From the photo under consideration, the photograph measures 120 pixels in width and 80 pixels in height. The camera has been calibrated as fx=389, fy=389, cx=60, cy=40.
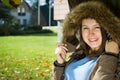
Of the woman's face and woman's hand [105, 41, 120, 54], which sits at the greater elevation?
the woman's face

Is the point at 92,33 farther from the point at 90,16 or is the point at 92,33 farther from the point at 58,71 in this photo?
the point at 58,71

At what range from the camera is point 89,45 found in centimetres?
263

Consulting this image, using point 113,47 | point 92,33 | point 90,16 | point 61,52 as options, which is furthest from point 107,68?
point 61,52

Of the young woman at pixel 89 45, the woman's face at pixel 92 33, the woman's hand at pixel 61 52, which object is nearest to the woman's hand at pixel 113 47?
the young woman at pixel 89 45

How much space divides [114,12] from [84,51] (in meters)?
0.39

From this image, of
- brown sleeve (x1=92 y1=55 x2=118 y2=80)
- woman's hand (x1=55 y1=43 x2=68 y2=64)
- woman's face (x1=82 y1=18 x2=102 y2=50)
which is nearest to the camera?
brown sleeve (x1=92 y1=55 x2=118 y2=80)

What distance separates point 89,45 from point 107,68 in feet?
0.98

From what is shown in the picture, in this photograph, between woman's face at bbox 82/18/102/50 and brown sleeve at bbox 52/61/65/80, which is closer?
woman's face at bbox 82/18/102/50

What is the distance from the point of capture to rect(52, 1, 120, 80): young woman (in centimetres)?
240

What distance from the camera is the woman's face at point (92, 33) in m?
2.52

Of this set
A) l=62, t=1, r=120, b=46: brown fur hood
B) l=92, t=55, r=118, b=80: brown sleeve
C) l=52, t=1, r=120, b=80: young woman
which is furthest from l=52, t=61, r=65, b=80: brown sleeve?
l=92, t=55, r=118, b=80: brown sleeve

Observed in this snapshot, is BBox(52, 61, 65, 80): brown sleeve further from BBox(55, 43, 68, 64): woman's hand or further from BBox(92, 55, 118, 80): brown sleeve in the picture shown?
BBox(92, 55, 118, 80): brown sleeve

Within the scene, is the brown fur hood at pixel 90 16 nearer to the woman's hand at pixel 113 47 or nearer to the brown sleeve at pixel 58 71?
the woman's hand at pixel 113 47

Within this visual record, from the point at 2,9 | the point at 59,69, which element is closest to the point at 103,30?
the point at 59,69
